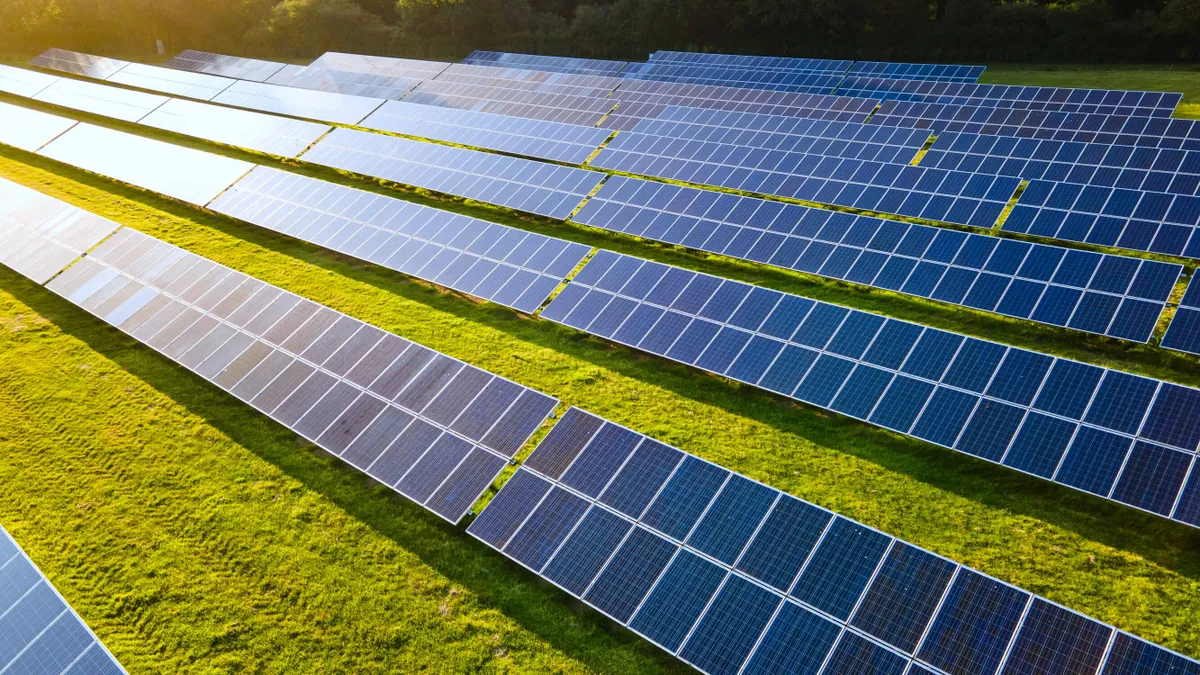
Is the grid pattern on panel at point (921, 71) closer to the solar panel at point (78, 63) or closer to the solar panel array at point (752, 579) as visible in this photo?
the solar panel array at point (752, 579)

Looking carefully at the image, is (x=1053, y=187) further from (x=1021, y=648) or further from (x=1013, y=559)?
(x=1021, y=648)

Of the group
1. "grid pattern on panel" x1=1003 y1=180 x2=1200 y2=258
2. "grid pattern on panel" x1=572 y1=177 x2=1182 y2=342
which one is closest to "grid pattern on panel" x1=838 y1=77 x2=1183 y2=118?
"grid pattern on panel" x1=1003 y1=180 x2=1200 y2=258

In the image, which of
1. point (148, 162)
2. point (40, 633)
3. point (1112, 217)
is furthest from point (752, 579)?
point (148, 162)

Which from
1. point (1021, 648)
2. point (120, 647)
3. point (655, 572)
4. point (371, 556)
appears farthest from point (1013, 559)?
point (120, 647)

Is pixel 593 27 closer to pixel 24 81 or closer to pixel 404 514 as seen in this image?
pixel 24 81

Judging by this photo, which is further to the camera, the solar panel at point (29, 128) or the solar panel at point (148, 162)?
the solar panel at point (29, 128)

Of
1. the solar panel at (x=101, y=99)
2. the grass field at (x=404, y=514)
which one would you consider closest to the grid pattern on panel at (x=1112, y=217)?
the grass field at (x=404, y=514)
